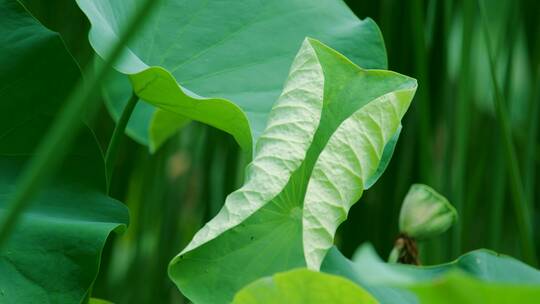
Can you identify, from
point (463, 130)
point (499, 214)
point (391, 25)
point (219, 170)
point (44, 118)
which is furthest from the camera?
point (219, 170)

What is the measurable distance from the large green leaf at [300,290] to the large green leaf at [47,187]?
0.19 m

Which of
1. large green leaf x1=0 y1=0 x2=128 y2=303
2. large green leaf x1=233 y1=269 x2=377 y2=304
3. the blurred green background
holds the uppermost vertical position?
large green leaf x1=233 y1=269 x2=377 y2=304

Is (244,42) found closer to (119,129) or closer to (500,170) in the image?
(119,129)

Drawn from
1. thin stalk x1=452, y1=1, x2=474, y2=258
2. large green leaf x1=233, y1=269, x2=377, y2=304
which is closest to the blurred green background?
thin stalk x1=452, y1=1, x2=474, y2=258

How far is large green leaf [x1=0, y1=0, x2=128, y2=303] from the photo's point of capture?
50 centimetres

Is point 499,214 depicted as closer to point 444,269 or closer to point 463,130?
point 463,130

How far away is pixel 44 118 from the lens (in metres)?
0.54

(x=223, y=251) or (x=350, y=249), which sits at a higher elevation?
(x=223, y=251)

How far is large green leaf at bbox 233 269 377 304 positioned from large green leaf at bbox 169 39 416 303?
7 cm

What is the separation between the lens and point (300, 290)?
334mm

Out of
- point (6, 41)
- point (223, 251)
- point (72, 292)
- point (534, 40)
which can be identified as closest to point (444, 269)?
point (223, 251)

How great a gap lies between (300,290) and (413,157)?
2.60 feet

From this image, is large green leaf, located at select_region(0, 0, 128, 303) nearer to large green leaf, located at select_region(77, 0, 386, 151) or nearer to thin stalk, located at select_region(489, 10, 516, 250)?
large green leaf, located at select_region(77, 0, 386, 151)

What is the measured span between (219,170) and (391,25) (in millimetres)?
361
